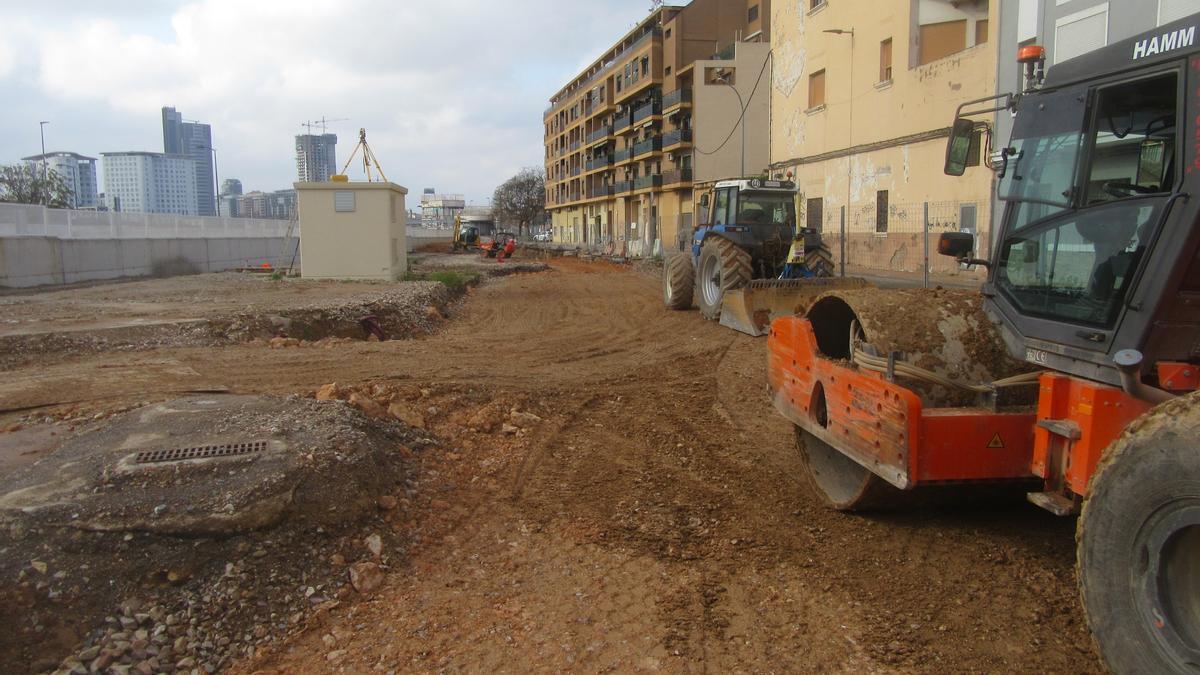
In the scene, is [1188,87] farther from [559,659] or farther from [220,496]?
[220,496]

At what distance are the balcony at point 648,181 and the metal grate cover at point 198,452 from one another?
58.1 m

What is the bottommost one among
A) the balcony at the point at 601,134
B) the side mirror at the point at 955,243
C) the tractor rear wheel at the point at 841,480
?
the tractor rear wheel at the point at 841,480

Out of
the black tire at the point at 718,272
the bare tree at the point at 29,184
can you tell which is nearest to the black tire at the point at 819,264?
the black tire at the point at 718,272

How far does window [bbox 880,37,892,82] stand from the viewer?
24.5 metres

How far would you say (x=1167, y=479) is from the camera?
2562mm

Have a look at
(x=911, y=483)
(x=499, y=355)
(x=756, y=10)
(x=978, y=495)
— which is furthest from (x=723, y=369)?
(x=756, y=10)

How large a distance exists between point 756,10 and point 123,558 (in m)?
65.4

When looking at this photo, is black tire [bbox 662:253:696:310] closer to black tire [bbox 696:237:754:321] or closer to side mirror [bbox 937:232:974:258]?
black tire [bbox 696:237:754:321]

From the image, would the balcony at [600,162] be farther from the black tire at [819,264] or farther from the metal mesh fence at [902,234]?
the black tire at [819,264]

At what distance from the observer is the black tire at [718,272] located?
13344 mm

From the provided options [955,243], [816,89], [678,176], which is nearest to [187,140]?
[678,176]

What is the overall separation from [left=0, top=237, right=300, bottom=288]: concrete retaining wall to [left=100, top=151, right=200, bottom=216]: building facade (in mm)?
63028

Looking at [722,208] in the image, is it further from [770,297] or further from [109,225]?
[109,225]

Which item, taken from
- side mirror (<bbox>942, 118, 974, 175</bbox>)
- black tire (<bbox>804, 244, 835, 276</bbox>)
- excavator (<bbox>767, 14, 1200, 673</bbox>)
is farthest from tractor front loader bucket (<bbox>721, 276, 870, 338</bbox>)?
side mirror (<bbox>942, 118, 974, 175</bbox>)
